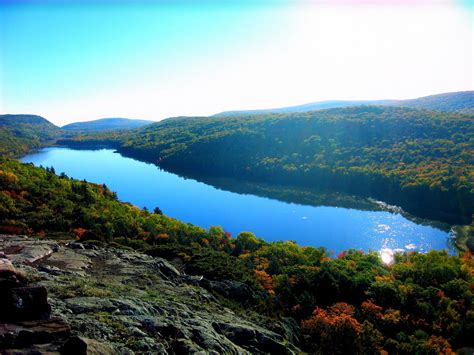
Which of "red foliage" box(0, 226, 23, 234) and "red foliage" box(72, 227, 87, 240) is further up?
"red foliage" box(0, 226, 23, 234)

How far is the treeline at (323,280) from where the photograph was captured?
35.0 m

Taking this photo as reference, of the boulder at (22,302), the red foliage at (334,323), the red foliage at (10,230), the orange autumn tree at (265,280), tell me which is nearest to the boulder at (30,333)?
the boulder at (22,302)

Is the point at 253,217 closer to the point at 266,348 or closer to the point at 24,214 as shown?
the point at 24,214

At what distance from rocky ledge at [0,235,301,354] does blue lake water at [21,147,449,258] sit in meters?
60.9

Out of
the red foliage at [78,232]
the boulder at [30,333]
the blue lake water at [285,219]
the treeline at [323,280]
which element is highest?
the boulder at [30,333]

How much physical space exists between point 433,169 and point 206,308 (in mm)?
123352

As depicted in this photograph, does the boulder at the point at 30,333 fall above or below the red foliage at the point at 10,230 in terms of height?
above

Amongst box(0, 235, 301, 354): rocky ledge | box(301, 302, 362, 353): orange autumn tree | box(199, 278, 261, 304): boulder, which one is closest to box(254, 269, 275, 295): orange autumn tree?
box(301, 302, 362, 353): orange autumn tree

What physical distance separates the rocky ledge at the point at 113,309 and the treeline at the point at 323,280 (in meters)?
6.08

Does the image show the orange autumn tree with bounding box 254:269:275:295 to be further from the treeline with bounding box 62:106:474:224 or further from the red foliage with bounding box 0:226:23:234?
the treeline with bounding box 62:106:474:224

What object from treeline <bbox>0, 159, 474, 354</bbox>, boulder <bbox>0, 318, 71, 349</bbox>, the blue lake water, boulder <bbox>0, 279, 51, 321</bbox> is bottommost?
the blue lake water

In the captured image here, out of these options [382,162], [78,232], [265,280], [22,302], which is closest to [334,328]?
[265,280]

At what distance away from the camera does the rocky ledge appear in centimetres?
1265

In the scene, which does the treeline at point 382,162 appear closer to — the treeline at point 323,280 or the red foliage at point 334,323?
the treeline at point 323,280
